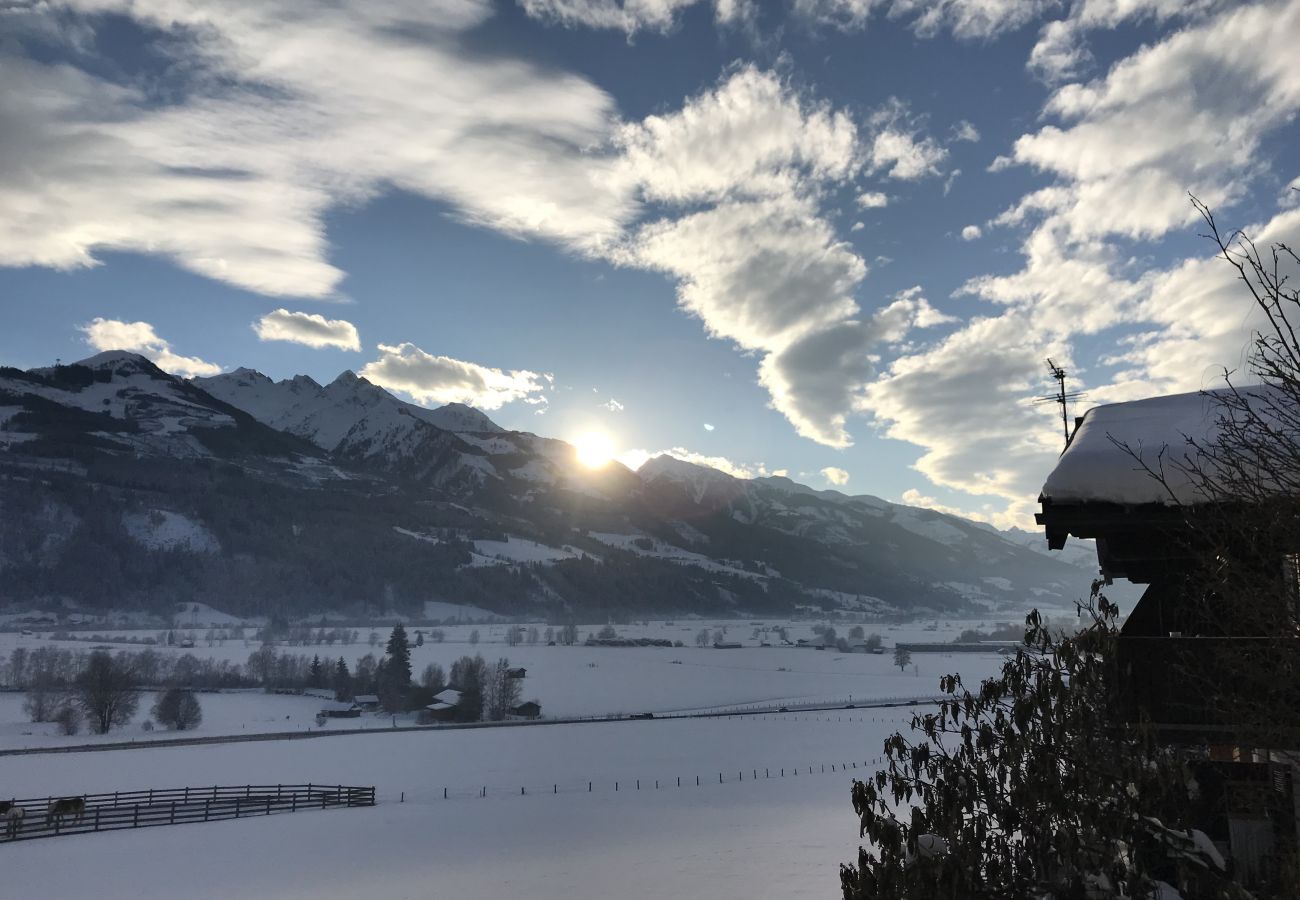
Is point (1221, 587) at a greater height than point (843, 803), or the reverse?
point (1221, 587)

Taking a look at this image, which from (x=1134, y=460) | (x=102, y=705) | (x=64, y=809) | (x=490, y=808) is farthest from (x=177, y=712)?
(x=1134, y=460)

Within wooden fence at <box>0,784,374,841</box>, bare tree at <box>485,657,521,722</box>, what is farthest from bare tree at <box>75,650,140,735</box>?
wooden fence at <box>0,784,374,841</box>

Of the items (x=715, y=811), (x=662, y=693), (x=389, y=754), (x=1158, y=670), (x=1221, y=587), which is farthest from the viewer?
(x=662, y=693)

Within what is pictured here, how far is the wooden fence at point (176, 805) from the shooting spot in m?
35.5

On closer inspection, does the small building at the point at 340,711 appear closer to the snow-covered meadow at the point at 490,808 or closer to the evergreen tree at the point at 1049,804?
the snow-covered meadow at the point at 490,808

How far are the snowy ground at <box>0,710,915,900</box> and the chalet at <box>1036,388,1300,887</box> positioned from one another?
14445 mm

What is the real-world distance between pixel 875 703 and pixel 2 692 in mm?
106697

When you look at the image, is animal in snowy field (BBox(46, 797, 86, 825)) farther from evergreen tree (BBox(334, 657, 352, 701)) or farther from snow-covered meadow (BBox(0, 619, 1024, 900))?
evergreen tree (BBox(334, 657, 352, 701))

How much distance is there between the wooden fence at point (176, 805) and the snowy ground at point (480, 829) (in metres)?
1.76

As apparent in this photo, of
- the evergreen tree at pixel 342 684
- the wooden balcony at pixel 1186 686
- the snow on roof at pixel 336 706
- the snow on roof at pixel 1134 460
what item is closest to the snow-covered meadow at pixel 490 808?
the snow on roof at pixel 336 706

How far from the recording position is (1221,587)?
A: 6930 millimetres

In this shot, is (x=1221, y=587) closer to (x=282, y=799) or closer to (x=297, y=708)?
(x=282, y=799)

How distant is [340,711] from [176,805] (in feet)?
A: 165

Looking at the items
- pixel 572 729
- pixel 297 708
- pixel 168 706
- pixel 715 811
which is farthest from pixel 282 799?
pixel 297 708
